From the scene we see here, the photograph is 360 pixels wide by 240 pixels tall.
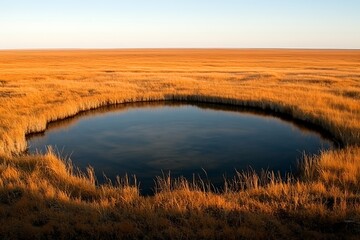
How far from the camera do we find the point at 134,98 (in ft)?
94.1

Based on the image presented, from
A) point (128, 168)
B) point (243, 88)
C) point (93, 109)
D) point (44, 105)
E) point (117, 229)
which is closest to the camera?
point (117, 229)

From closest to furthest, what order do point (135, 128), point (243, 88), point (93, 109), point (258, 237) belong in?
1. point (258, 237)
2. point (135, 128)
3. point (93, 109)
4. point (243, 88)

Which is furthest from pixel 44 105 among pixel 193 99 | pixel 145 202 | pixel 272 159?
pixel 145 202

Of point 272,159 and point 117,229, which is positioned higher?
point 117,229

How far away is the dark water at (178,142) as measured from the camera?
13805 mm

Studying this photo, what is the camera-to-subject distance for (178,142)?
1784 cm

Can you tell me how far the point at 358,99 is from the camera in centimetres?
2394

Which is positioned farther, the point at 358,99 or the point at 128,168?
the point at 358,99

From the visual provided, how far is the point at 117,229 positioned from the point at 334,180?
20.4 feet

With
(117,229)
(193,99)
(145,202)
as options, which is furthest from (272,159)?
(193,99)

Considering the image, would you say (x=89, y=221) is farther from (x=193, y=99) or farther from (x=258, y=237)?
(x=193, y=99)

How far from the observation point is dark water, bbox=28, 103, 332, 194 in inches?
543

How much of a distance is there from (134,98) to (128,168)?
15.6 m

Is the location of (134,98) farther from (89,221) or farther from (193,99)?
(89,221)
